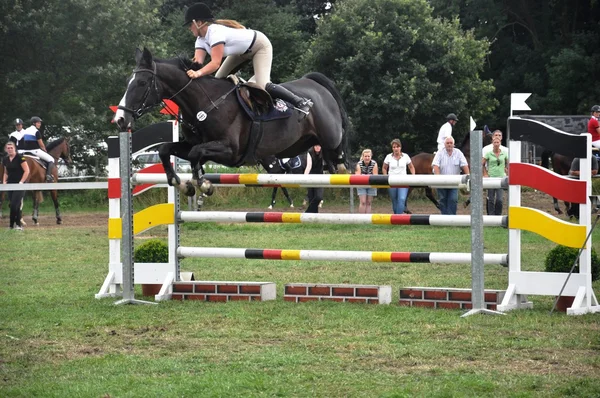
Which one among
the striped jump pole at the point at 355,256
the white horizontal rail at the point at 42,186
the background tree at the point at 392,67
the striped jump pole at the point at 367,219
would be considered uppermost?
the background tree at the point at 392,67

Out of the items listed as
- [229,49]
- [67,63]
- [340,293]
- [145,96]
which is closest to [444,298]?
[340,293]

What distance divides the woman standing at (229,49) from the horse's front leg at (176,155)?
2.05ft

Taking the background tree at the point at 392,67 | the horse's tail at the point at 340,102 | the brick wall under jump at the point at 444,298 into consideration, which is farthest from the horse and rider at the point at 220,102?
the background tree at the point at 392,67

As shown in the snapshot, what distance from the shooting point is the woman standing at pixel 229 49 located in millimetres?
7949

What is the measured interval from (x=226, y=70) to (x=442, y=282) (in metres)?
3.06

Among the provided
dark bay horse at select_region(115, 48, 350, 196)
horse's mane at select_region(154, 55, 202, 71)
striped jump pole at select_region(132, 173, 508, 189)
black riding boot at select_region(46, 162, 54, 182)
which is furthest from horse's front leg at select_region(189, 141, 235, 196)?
black riding boot at select_region(46, 162, 54, 182)

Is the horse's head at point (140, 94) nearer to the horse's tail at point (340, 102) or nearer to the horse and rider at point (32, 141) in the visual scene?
the horse's tail at point (340, 102)

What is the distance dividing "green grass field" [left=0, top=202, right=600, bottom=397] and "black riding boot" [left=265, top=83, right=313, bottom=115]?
1.74m

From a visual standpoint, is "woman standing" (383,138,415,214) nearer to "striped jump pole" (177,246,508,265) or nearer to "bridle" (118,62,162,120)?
"striped jump pole" (177,246,508,265)

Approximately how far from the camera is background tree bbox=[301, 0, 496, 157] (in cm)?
2777

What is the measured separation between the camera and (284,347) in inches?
237

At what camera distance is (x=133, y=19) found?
28.6 meters

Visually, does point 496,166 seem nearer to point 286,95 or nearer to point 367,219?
point 286,95

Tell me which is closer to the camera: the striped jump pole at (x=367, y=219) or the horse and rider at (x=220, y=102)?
the striped jump pole at (x=367, y=219)
